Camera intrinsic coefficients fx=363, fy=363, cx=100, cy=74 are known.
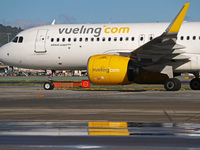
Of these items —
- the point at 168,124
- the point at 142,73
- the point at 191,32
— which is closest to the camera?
the point at 168,124

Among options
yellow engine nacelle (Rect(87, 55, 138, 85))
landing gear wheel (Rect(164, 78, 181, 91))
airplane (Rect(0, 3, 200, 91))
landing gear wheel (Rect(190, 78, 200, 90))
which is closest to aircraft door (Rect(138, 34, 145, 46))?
airplane (Rect(0, 3, 200, 91))

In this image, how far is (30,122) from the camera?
8617mm

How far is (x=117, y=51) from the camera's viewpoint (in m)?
22.8

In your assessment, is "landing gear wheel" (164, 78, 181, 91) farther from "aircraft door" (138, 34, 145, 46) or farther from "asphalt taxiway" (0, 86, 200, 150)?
"asphalt taxiway" (0, 86, 200, 150)

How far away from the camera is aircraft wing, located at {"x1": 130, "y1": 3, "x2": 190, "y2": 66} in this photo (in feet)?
62.4

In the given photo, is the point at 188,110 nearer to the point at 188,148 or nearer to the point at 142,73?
the point at 188,148

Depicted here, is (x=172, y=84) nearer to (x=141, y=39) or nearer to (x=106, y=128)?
(x=141, y=39)

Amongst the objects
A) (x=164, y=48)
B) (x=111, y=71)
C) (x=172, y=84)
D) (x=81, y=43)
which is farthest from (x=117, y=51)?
(x=172, y=84)

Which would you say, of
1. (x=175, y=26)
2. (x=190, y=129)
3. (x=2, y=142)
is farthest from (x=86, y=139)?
(x=175, y=26)

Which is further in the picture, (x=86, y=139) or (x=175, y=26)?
(x=175, y=26)

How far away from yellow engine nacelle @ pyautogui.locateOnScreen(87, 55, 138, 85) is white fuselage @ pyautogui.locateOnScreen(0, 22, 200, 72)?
3.18m

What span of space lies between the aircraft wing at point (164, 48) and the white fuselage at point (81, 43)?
115cm

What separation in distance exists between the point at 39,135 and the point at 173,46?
47.0 feet

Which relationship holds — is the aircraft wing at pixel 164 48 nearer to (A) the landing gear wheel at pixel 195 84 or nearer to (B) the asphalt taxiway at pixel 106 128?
(A) the landing gear wheel at pixel 195 84
